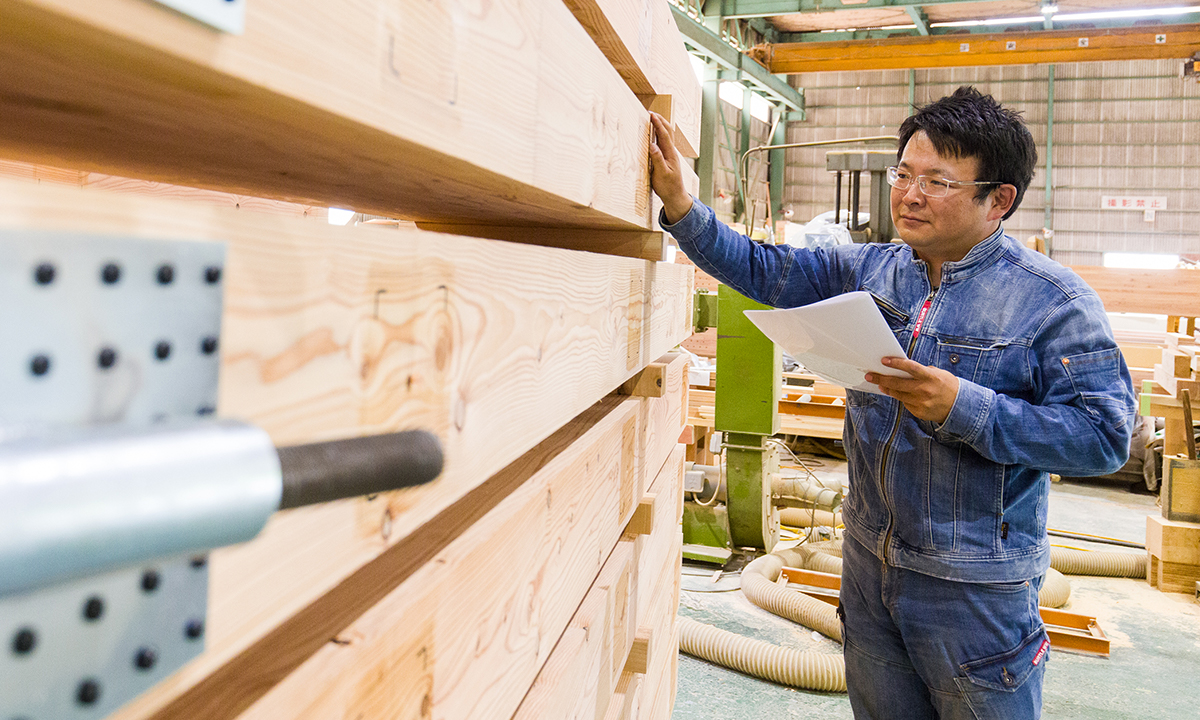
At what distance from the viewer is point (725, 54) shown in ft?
37.2

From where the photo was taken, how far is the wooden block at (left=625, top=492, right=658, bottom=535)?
201 centimetres

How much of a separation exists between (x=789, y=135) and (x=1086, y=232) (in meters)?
6.50

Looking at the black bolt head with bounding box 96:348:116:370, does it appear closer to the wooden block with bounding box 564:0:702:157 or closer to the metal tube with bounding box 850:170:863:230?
the wooden block with bounding box 564:0:702:157

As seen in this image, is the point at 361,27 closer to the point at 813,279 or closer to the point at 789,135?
the point at 813,279

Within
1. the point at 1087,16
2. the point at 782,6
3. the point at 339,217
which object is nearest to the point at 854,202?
the point at 339,217

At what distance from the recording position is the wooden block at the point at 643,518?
2.01m

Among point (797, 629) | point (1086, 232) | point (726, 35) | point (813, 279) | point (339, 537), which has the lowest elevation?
point (797, 629)

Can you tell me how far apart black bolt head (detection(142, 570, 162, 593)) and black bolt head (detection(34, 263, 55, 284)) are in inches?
6.2

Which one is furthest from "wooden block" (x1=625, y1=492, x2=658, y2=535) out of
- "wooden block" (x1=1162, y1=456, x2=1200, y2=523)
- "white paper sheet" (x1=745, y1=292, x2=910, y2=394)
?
"wooden block" (x1=1162, y1=456, x2=1200, y2=523)

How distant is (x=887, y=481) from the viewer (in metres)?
2.08

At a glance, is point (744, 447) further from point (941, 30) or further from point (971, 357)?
point (941, 30)

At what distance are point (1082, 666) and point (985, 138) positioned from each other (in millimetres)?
3326

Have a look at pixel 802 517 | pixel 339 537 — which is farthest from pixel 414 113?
pixel 802 517

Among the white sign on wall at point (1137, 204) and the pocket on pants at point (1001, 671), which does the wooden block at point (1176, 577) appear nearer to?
the pocket on pants at point (1001, 671)
